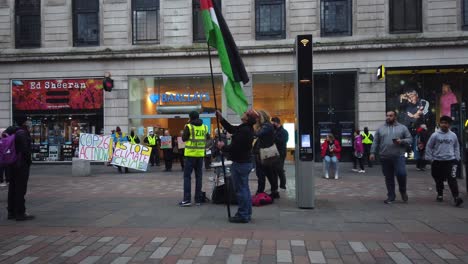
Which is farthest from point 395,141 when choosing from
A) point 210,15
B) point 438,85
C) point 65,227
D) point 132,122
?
point 132,122

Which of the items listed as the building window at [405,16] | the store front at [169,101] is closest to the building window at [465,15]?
the building window at [405,16]

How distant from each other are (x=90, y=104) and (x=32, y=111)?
3042 mm

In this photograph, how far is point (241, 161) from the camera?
24.3ft

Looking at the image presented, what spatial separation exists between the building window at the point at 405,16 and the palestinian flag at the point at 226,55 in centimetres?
1423

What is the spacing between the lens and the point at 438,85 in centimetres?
1977

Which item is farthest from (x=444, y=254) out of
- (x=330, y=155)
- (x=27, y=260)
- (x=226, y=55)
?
(x=330, y=155)

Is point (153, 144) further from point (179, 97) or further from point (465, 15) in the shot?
point (465, 15)

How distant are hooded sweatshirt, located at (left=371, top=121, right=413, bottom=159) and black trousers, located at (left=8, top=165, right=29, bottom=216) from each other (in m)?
6.86

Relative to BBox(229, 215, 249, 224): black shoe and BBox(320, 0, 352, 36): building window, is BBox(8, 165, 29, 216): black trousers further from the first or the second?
BBox(320, 0, 352, 36): building window

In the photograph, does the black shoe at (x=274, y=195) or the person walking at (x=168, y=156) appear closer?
the black shoe at (x=274, y=195)

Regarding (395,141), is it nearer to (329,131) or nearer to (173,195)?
(173,195)

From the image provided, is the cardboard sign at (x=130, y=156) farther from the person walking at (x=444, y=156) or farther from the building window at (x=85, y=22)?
the person walking at (x=444, y=156)

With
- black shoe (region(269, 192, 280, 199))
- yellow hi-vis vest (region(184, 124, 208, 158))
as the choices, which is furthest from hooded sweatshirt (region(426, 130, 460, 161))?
yellow hi-vis vest (region(184, 124, 208, 158))

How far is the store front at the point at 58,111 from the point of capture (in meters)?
21.7
